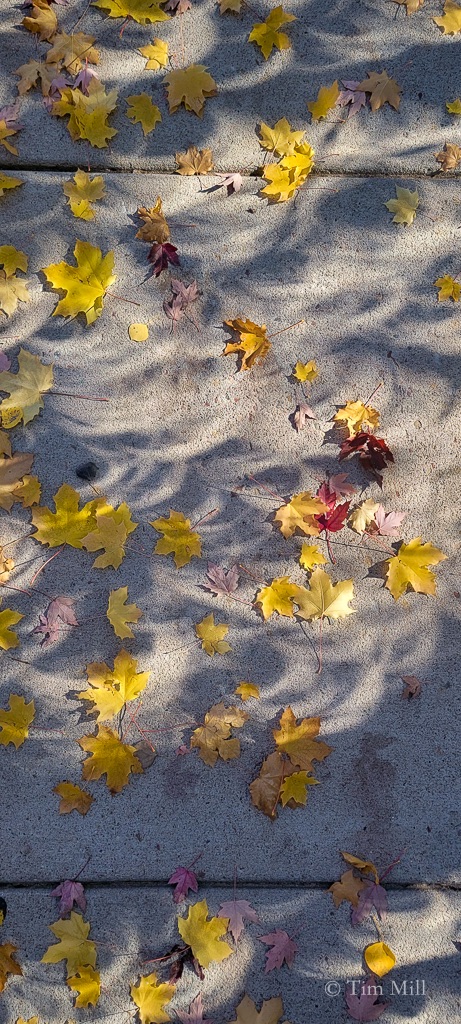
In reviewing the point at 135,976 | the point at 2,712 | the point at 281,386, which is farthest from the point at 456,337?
the point at 135,976

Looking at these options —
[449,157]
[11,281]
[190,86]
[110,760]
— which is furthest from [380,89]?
[110,760]

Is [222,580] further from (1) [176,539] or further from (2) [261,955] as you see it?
(2) [261,955]

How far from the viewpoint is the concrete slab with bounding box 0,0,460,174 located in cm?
296

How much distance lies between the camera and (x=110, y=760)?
2680 millimetres

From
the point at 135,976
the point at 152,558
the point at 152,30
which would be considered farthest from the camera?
the point at 152,30

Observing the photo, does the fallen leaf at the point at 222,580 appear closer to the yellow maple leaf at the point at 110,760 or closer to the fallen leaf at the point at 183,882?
the yellow maple leaf at the point at 110,760

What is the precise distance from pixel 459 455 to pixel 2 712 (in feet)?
6.62

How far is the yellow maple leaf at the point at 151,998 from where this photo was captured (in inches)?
100

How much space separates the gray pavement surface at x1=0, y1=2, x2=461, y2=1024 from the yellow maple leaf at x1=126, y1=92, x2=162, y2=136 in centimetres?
4

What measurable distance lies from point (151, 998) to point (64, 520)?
1.74m

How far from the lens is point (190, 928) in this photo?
8.52 feet

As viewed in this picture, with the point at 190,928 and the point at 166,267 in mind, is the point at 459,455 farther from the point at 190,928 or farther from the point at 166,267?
the point at 190,928

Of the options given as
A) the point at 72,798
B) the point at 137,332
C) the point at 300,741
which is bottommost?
the point at 72,798

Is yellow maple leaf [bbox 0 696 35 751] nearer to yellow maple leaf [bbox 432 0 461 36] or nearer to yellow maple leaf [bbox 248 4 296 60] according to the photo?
yellow maple leaf [bbox 248 4 296 60]
